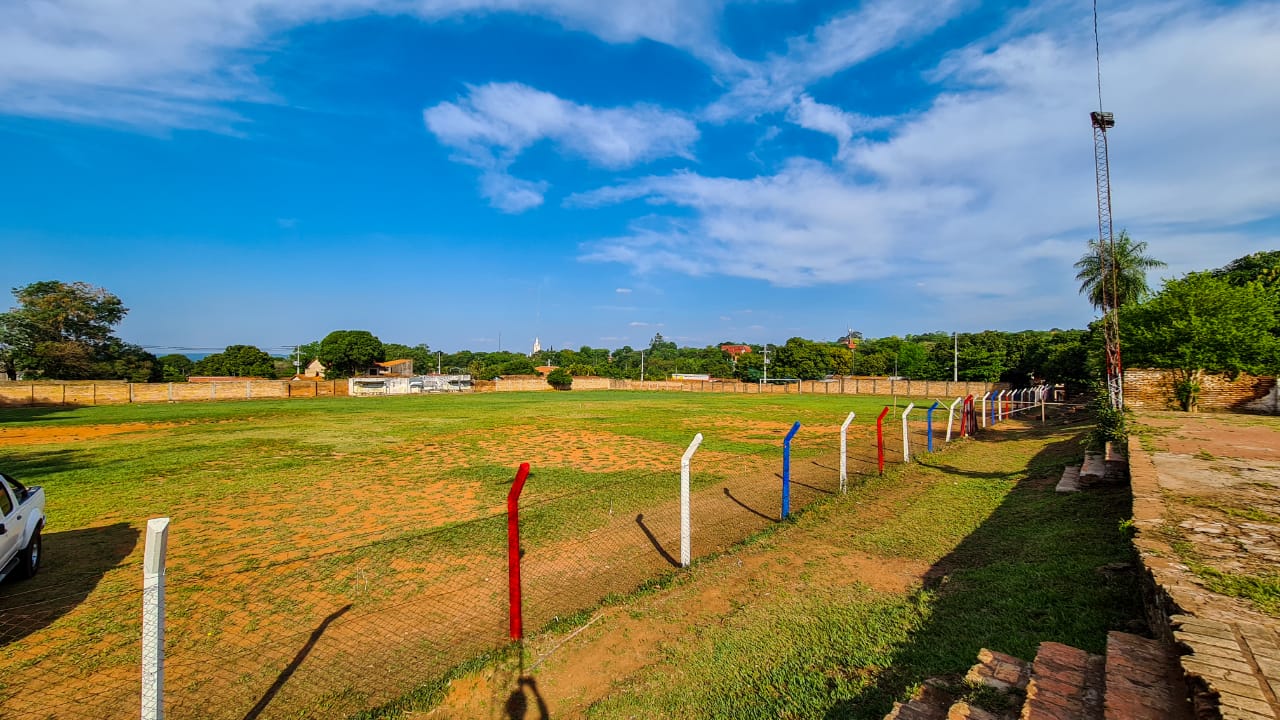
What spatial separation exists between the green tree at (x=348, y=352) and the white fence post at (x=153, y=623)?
8479 cm

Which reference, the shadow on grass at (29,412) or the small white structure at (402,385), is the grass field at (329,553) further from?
the small white structure at (402,385)

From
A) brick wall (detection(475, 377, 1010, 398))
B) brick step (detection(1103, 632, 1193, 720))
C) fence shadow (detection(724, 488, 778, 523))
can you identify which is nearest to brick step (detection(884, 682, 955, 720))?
brick step (detection(1103, 632, 1193, 720))

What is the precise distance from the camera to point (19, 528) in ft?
19.2

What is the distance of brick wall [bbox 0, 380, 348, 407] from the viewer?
4025 centimetres

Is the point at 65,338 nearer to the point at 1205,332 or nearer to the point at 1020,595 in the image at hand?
the point at 1020,595

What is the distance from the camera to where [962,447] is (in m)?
14.9

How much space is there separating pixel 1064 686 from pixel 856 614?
6.74 ft

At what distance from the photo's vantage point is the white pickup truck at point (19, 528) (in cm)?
552

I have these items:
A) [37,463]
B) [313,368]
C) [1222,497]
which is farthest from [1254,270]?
[313,368]

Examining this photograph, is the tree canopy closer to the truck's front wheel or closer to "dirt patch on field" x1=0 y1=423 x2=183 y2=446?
"dirt patch on field" x1=0 y1=423 x2=183 y2=446

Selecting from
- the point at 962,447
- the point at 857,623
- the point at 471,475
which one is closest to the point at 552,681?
the point at 857,623

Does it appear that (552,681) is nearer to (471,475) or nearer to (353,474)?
(471,475)

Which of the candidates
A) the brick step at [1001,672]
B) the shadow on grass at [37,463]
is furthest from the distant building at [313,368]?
the brick step at [1001,672]

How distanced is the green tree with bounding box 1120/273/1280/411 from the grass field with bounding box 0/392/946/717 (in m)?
A: 12.3
